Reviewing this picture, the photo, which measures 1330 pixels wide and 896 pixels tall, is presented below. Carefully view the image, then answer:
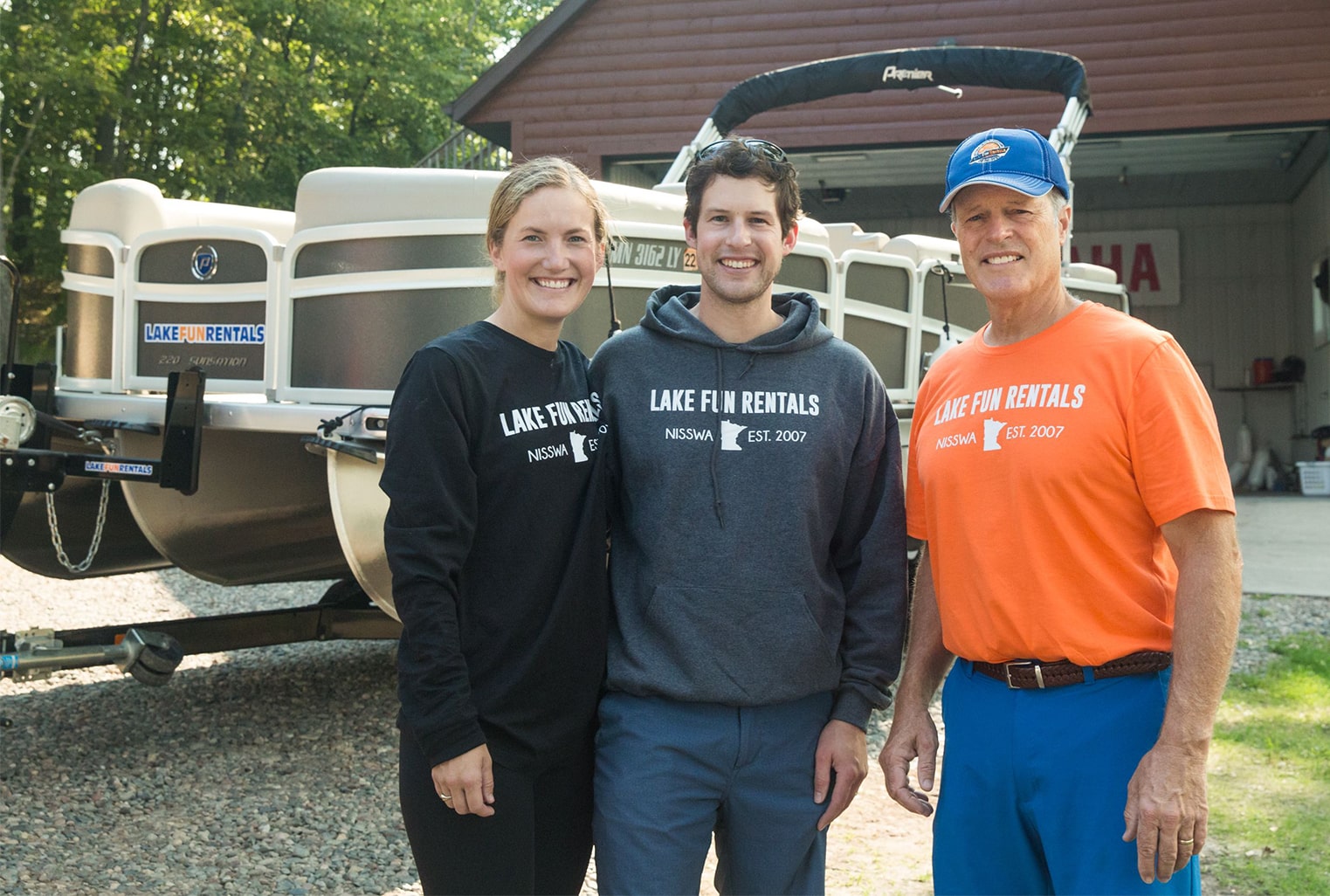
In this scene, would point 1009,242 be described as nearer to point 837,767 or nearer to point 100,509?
point 837,767

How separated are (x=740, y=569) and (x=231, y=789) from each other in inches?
116

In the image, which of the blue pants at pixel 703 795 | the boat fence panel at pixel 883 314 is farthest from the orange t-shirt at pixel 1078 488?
the boat fence panel at pixel 883 314

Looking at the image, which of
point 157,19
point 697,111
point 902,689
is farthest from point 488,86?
point 902,689

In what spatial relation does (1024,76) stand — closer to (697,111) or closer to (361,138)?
(697,111)

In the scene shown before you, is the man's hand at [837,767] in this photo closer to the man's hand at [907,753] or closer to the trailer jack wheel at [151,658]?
the man's hand at [907,753]

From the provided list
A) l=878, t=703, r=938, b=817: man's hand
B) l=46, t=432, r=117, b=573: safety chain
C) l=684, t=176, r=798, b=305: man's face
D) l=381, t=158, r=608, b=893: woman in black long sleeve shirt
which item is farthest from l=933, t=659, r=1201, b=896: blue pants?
l=46, t=432, r=117, b=573: safety chain

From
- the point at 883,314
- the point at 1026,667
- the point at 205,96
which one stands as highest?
the point at 205,96

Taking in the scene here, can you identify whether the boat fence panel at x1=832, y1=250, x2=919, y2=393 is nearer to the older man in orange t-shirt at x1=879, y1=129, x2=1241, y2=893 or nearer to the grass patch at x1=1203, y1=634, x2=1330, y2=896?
the grass patch at x1=1203, y1=634, x2=1330, y2=896

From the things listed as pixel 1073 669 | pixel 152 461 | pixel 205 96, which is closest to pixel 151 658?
pixel 152 461

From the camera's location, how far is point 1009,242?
89.9 inches

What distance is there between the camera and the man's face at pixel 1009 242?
2254 mm

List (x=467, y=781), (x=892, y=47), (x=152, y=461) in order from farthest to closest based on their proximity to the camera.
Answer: (x=892, y=47)
(x=152, y=461)
(x=467, y=781)

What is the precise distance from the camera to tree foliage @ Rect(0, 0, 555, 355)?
1576 cm

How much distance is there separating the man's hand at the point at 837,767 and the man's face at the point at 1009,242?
2.80 feet
